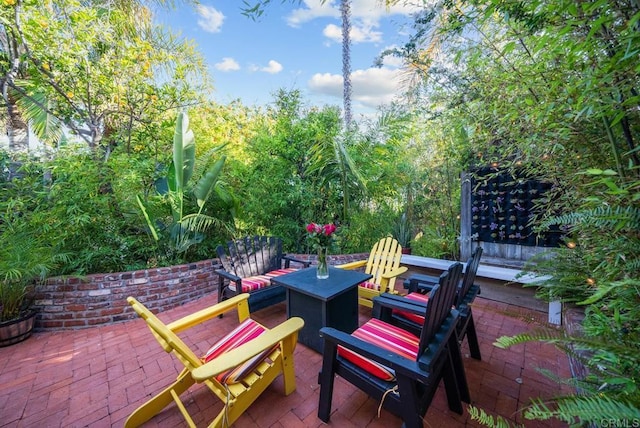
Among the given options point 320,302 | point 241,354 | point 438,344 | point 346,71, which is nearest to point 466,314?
point 438,344

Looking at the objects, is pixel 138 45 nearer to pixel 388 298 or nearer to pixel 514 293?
pixel 388 298

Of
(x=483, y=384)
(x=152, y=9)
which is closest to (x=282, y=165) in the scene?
(x=483, y=384)

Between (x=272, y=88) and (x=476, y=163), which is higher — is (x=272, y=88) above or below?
above

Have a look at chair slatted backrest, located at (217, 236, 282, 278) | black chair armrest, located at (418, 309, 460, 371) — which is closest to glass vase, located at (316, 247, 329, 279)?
chair slatted backrest, located at (217, 236, 282, 278)

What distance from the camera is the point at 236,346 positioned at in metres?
1.94

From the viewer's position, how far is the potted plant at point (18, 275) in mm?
2695

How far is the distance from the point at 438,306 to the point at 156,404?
1.97 meters

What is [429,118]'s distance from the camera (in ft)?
15.6

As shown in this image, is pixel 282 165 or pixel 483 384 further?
pixel 282 165

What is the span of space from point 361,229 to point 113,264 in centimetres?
389

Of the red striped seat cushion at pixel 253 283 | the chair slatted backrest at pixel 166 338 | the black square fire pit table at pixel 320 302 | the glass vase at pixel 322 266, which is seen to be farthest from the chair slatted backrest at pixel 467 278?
the red striped seat cushion at pixel 253 283

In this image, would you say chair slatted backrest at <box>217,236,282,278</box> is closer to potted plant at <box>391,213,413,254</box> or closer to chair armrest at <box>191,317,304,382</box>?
chair armrest at <box>191,317,304,382</box>

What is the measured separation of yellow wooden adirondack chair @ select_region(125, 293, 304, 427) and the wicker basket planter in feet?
7.53

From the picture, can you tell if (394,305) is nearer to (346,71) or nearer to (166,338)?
(166,338)
